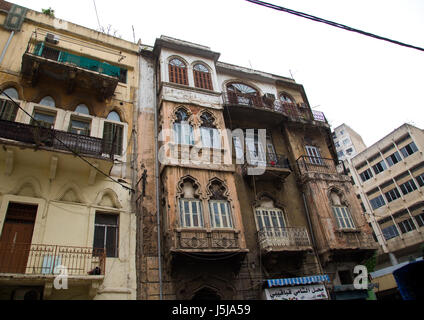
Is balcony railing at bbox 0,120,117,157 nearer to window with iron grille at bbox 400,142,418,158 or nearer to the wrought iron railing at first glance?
the wrought iron railing

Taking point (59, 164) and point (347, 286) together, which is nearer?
point (59, 164)

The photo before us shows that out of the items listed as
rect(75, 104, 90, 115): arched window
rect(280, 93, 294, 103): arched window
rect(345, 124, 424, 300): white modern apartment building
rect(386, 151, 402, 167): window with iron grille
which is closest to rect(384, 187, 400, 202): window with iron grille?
rect(345, 124, 424, 300): white modern apartment building

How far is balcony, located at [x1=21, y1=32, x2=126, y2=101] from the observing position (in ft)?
41.9

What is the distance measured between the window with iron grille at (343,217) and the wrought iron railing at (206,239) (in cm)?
636

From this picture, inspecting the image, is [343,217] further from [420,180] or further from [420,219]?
[420,180]

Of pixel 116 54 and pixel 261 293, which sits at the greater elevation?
pixel 116 54

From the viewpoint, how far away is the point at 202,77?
1719 cm

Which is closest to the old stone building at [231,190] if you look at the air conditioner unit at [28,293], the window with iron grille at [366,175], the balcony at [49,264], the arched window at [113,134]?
the arched window at [113,134]

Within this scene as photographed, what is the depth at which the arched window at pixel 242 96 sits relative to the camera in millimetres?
17547

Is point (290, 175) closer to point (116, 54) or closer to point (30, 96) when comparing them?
point (116, 54)

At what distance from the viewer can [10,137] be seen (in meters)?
10.5

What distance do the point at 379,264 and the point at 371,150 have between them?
13613 mm

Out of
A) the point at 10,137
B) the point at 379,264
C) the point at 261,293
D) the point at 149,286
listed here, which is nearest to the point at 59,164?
the point at 10,137

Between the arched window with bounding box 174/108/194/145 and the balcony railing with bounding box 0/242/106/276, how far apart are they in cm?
624
